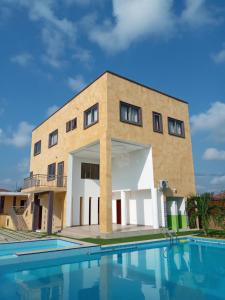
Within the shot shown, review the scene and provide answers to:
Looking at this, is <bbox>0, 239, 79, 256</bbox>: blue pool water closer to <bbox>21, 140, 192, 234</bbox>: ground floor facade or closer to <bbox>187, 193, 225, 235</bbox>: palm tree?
<bbox>21, 140, 192, 234</bbox>: ground floor facade

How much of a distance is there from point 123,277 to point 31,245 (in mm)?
6371

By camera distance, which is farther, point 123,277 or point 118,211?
point 118,211

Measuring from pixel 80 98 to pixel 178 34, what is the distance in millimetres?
8036

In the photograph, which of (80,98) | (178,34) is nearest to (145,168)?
(80,98)

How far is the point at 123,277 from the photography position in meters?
7.06

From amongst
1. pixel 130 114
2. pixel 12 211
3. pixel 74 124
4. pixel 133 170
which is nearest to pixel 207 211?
pixel 133 170

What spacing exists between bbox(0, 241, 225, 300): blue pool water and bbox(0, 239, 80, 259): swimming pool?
2298mm

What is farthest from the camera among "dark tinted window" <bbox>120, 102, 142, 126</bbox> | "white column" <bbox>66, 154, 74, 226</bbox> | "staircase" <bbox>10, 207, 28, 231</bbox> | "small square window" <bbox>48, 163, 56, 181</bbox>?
"small square window" <bbox>48, 163, 56, 181</bbox>

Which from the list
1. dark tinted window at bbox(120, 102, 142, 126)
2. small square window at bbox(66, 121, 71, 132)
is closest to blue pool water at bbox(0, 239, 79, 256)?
dark tinted window at bbox(120, 102, 142, 126)

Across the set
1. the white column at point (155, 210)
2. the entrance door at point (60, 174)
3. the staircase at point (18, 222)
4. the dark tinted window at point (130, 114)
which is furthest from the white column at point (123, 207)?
the staircase at point (18, 222)

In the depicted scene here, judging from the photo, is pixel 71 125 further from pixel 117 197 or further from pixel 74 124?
Result: pixel 117 197

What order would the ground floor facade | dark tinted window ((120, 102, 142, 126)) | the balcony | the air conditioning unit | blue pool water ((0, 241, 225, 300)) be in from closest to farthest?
blue pool water ((0, 241, 225, 300))
dark tinted window ((120, 102, 142, 126))
the air conditioning unit
the ground floor facade
the balcony

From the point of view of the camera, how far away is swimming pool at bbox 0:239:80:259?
10781mm

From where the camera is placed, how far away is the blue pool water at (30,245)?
10.8 meters
